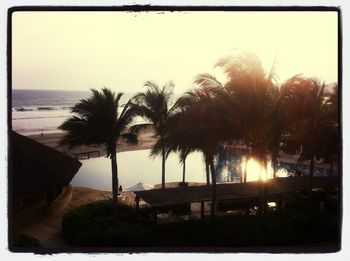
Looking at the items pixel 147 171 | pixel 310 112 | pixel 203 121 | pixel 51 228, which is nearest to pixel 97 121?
pixel 203 121

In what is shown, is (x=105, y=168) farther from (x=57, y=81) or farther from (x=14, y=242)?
(x=57, y=81)

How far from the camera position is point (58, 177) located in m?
15.7

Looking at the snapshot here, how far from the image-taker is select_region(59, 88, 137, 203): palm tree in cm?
1480

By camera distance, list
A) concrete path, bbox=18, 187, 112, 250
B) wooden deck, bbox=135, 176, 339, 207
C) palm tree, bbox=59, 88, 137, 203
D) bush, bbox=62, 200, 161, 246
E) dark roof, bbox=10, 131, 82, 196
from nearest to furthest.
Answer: bush, bbox=62, 200, 161, 246 → concrete path, bbox=18, 187, 112, 250 → dark roof, bbox=10, 131, 82, 196 → palm tree, bbox=59, 88, 137, 203 → wooden deck, bbox=135, 176, 339, 207

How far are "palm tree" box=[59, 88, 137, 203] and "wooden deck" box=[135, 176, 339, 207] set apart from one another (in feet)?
5.59

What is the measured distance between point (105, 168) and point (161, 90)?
16.7m

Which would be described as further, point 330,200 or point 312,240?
point 330,200

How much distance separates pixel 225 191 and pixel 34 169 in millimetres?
8066

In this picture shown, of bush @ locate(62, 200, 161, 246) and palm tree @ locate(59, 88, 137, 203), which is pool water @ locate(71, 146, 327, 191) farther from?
palm tree @ locate(59, 88, 137, 203)

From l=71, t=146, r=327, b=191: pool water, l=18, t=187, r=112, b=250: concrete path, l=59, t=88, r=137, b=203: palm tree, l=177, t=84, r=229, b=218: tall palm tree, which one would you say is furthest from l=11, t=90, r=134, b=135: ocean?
l=177, t=84, r=229, b=218: tall palm tree

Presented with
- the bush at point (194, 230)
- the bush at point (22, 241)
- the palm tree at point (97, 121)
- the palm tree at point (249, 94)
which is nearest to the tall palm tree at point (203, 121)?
the palm tree at point (249, 94)

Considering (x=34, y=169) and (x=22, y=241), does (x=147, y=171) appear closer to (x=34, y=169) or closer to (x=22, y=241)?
(x=34, y=169)

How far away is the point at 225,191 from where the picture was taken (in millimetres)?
16703

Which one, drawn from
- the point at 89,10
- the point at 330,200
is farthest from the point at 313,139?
the point at 89,10
